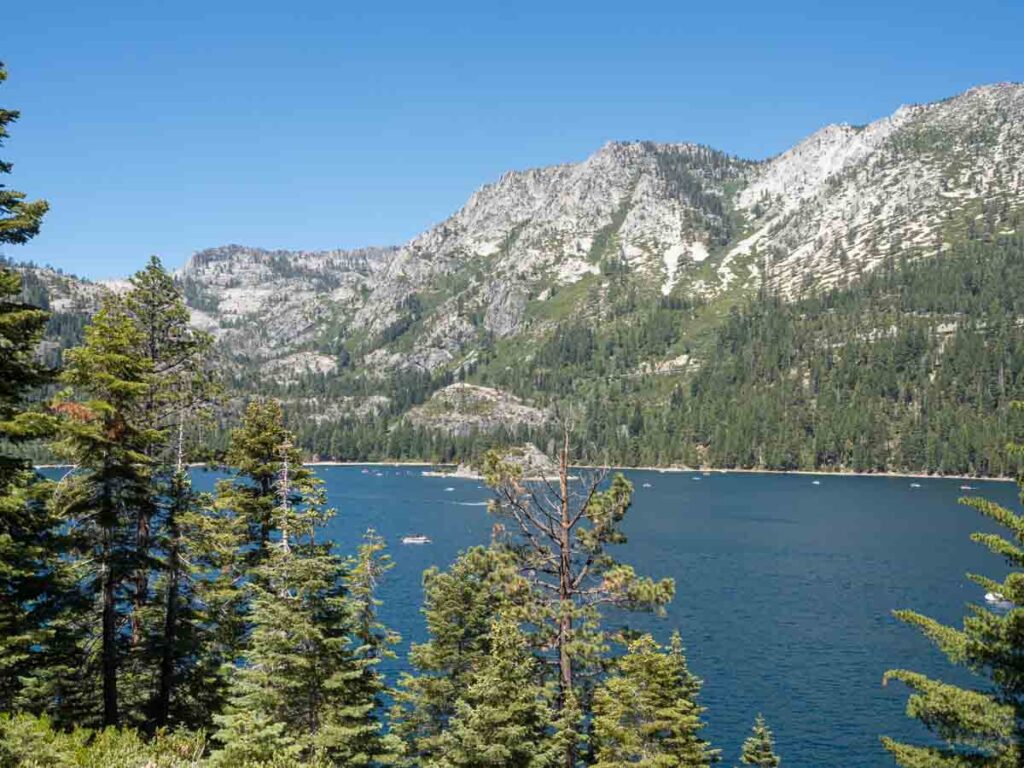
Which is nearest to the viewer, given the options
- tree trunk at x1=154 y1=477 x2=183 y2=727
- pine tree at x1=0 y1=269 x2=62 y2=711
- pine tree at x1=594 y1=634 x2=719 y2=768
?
pine tree at x1=0 y1=269 x2=62 y2=711

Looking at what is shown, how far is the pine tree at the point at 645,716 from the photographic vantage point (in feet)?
94.1

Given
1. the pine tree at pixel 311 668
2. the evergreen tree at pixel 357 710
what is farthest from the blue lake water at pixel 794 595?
the pine tree at pixel 311 668

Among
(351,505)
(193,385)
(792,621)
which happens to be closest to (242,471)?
(193,385)

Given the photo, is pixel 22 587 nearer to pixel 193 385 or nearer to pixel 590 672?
pixel 193 385

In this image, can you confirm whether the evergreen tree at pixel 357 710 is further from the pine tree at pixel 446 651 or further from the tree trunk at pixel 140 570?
the tree trunk at pixel 140 570

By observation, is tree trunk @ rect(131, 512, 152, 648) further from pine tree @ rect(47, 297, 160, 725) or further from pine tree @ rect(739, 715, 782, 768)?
pine tree @ rect(739, 715, 782, 768)

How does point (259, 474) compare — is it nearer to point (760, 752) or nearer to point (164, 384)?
point (164, 384)

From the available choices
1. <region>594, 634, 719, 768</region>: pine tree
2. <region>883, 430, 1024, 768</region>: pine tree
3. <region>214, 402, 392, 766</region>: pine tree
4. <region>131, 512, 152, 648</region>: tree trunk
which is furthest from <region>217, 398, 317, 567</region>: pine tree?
<region>883, 430, 1024, 768</region>: pine tree

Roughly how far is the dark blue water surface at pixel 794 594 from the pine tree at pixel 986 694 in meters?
35.0

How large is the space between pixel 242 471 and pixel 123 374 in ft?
37.6

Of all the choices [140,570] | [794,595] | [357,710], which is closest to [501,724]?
[357,710]

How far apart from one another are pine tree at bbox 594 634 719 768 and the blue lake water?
26.8m

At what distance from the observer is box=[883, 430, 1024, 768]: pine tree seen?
20172 mm

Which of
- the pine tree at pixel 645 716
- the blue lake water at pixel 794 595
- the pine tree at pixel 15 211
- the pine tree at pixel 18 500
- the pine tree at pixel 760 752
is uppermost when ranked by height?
the pine tree at pixel 15 211
